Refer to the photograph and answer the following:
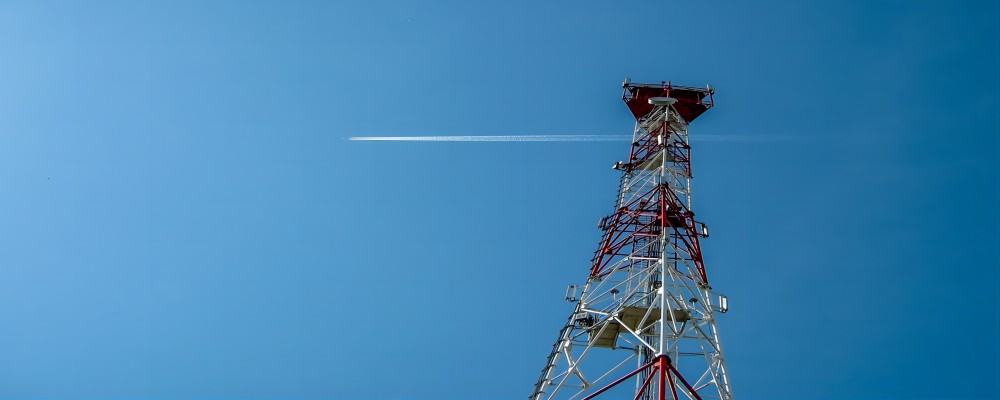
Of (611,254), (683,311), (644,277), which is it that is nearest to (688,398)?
(683,311)

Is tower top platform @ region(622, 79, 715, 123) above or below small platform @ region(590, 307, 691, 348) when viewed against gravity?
above

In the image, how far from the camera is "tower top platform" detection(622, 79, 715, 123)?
158 ft

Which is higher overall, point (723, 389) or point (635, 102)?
point (635, 102)

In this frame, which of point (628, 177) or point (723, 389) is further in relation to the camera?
point (628, 177)

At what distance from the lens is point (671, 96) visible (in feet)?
161

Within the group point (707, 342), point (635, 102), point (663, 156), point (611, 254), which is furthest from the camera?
point (635, 102)

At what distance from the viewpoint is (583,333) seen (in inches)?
1407

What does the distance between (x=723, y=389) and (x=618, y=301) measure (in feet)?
21.2

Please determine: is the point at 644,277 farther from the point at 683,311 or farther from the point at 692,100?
the point at 692,100

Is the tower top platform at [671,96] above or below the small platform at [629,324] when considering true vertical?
above

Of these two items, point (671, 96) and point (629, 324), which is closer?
point (629, 324)

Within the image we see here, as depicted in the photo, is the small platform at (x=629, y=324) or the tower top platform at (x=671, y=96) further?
the tower top platform at (x=671, y=96)

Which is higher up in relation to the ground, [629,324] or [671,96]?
[671,96]

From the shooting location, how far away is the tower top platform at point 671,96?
4822 centimetres
